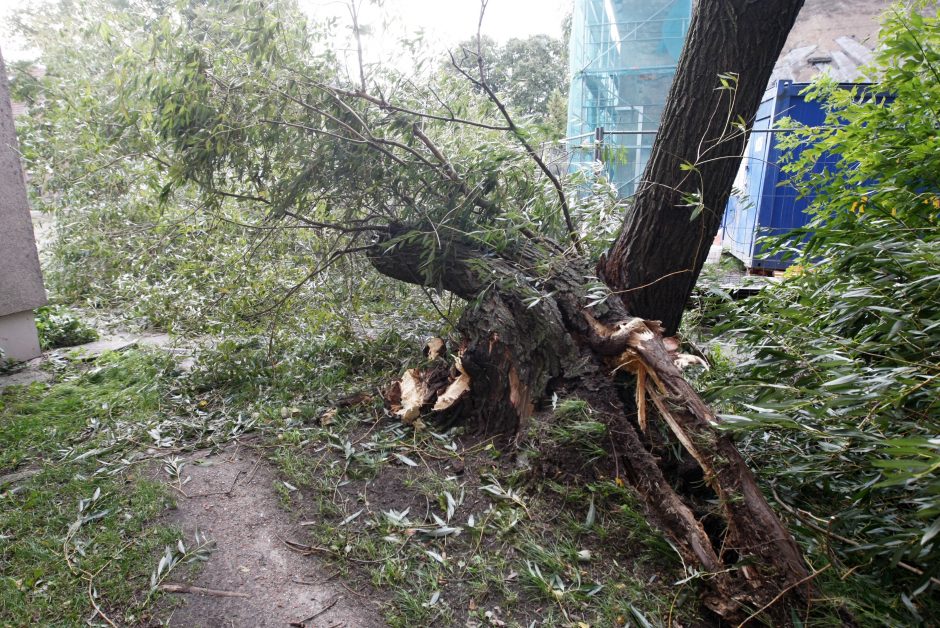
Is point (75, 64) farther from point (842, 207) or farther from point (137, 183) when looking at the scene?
point (842, 207)

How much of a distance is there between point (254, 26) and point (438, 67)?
101 cm

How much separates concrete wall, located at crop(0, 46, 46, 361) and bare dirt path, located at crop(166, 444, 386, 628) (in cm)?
320

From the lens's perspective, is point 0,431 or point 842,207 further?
point 0,431

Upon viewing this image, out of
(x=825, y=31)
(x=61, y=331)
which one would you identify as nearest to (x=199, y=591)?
(x=61, y=331)

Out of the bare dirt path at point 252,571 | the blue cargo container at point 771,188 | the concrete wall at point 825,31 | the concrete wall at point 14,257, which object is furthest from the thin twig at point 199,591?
the concrete wall at point 825,31

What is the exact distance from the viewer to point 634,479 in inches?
97.9

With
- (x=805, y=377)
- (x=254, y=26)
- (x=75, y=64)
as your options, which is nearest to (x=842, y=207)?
(x=805, y=377)

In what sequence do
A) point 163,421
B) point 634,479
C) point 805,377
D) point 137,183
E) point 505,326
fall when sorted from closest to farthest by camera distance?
point 805,377 → point 634,479 → point 505,326 → point 163,421 → point 137,183

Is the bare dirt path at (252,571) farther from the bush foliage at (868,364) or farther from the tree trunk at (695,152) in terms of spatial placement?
the tree trunk at (695,152)

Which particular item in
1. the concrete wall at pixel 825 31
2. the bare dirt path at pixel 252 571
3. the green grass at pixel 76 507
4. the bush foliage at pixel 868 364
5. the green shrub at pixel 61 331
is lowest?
the bare dirt path at pixel 252 571

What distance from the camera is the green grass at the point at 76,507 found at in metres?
2.13

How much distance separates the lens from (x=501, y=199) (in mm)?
3330

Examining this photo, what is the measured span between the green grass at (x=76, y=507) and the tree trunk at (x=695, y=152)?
8.22 ft

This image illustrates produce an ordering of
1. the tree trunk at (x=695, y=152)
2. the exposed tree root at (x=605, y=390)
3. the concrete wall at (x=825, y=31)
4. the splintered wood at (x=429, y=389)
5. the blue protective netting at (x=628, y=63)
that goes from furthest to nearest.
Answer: the concrete wall at (x=825, y=31)
the blue protective netting at (x=628, y=63)
the splintered wood at (x=429, y=389)
the tree trunk at (x=695, y=152)
the exposed tree root at (x=605, y=390)
